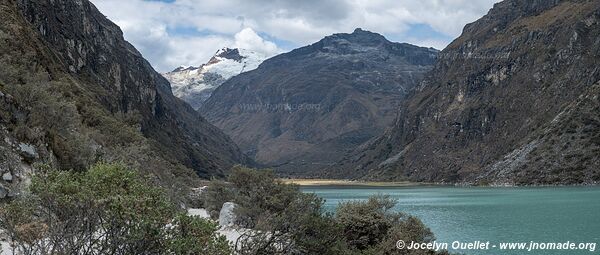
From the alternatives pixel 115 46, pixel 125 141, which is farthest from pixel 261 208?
pixel 115 46

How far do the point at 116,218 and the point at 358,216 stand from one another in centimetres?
2751

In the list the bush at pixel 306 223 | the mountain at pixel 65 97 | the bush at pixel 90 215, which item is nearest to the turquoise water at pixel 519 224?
the bush at pixel 306 223

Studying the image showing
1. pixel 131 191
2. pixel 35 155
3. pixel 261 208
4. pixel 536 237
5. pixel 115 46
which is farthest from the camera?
pixel 115 46

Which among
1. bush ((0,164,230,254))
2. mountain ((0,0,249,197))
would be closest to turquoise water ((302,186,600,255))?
mountain ((0,0,249,197))

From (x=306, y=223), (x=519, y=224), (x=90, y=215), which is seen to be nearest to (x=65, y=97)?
(x=306, y=223)

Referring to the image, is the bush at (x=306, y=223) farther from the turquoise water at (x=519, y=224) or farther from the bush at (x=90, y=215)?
the turquoise water at (x=519, y=224)

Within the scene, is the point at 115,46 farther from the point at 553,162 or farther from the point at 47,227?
the point at 47,227

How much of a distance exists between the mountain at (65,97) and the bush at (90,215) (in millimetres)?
4086

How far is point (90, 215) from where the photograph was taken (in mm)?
14938

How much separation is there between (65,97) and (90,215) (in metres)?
69.3

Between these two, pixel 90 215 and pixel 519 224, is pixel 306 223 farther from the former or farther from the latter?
pixel 519 224

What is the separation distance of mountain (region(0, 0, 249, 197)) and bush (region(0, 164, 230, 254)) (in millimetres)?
4086

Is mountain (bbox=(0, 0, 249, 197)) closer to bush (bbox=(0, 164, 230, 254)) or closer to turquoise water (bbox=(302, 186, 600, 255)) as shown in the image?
bush (bbox=(0, 164, 230, 254))

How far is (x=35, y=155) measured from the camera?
37188 millimetres
